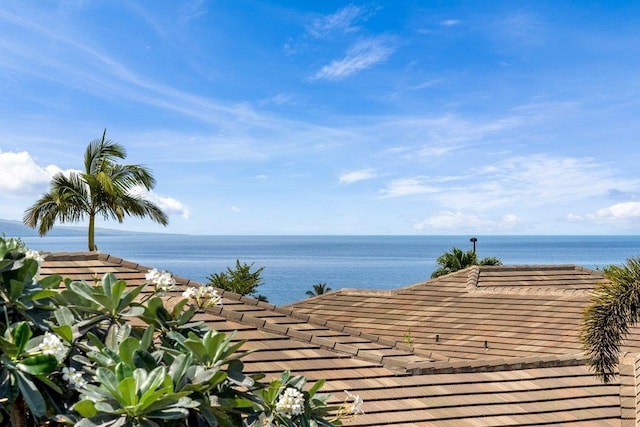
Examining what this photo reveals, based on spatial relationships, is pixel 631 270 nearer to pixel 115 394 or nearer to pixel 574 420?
pixel 574 420

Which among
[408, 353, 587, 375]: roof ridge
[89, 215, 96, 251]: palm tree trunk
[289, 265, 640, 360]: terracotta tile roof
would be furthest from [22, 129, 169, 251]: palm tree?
[408, 353, 587, 375]: roof ridge

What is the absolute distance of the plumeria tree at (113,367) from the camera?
4.18 meters

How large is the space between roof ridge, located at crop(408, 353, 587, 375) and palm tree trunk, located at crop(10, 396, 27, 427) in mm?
6144

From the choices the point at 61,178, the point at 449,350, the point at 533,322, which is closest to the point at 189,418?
the point at 449,350

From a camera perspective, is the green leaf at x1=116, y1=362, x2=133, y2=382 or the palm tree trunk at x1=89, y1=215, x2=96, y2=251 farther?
the palm tree trunk at x1=89, y1=215, x2=96, y2=251

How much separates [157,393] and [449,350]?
14.1 meters

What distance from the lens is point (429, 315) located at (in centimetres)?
1966

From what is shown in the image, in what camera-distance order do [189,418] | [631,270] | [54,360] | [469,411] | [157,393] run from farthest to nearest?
[631,270] → [469,411] → [189,418] → [54,360] → [157,393]

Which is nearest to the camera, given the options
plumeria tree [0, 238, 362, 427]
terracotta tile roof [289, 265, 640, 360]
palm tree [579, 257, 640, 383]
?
plumeria tree [0, 238, 362, 427]

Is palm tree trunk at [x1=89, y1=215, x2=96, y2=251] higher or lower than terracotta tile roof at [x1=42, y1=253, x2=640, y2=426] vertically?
higher

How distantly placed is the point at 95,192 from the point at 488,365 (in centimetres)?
1743

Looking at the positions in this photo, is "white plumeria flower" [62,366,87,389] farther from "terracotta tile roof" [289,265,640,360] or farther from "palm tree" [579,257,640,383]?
"terracotta tile roof" [289,265,640,360]

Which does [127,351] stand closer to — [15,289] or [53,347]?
[53,347]

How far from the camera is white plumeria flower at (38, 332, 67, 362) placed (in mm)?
4355
